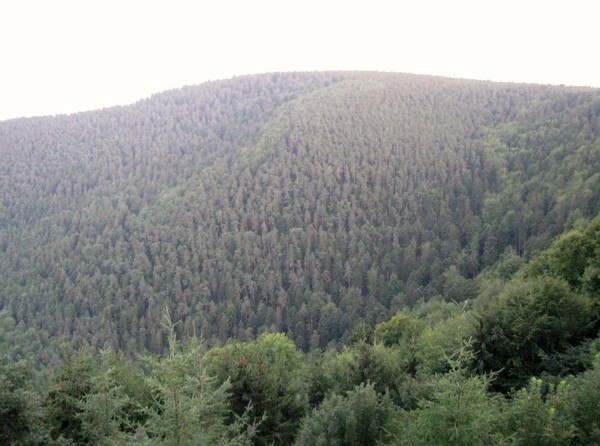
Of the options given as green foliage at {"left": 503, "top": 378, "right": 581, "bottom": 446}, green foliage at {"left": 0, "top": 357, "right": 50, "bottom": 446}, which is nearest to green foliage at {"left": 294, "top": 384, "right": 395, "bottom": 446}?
green foliage at {"left": 503, "top": 378, "right": 581, "bottom": 446}

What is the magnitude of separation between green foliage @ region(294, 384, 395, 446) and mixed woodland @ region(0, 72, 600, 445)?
76 millimetres

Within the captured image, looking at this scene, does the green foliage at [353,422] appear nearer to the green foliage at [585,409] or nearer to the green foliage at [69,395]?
the green foliage at [585,409]

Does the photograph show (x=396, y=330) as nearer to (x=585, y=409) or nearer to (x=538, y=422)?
(x=585, y=409)

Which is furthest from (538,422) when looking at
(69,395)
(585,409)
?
(69,395)

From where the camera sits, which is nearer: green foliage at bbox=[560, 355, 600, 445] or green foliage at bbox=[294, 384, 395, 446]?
green foliage at bbox=[560, 355, 600, 445]

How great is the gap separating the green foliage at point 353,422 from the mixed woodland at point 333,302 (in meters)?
0.08

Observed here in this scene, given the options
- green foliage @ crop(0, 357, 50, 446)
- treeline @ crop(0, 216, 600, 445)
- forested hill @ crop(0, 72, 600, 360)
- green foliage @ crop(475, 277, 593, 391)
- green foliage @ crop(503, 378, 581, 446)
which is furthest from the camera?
forested hill @ crop(0, 72, 600, 360)

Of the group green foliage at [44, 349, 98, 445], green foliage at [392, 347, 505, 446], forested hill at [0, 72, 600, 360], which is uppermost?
green foliage at [392, 347, 505, 446]

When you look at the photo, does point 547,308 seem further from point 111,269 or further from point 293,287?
point 111,269

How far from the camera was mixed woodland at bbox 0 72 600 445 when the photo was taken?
1300 centimetres

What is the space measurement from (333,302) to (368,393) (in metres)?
113

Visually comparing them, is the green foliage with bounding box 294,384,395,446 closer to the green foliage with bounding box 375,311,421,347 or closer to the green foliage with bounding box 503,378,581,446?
the green foliage with bounding box 503,378,581,446

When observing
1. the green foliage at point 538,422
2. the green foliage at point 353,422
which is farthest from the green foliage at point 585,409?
the green foliage at point 353,422

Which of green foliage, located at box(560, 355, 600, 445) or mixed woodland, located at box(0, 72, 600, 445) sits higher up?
green foliage, located at box(560, 355, 600, 445)
